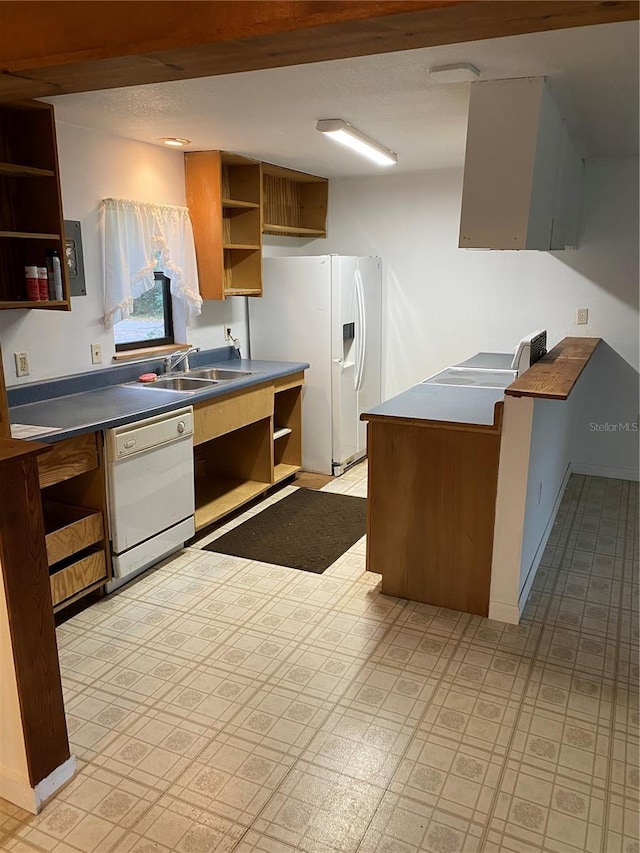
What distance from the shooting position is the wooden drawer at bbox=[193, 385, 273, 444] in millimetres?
3533

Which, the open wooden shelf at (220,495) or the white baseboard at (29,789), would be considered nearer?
the white baseboard at (29,789)

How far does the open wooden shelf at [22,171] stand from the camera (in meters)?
2.64

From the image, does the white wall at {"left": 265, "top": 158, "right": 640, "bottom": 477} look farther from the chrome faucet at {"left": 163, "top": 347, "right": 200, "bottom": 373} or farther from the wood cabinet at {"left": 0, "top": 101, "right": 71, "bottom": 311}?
the wood cabinet at {"left": 0, "top": 101, "right": 71, "bottom": 311}

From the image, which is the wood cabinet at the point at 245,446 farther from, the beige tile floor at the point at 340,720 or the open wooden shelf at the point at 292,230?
the open wooden shelf at the point at 292,230

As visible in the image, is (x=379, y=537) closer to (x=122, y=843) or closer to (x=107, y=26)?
(x=122, y=843)

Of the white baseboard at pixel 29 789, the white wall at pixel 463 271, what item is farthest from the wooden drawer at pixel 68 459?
the white wall at pixel 463 271

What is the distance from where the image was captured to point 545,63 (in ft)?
7.52

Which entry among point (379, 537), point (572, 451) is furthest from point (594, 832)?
point (572, 451)

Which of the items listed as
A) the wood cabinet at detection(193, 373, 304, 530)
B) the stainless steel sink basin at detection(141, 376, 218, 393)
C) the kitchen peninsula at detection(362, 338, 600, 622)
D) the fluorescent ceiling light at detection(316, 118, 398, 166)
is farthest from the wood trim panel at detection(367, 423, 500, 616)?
the fluorescent ceiling light at detection(316, 118, 398, 166)

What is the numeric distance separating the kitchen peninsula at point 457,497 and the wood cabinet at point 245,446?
1088 mm

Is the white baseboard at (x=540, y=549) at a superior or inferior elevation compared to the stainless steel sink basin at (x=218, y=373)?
A: inferior

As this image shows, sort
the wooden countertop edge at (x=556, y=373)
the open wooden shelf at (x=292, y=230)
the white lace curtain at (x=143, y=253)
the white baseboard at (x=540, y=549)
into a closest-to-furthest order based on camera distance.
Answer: the wooden countertop edge at (x=556, y=373), the white baseboard at (x=540, y=549), the white lace curtain at (x=143, y=253), the open wooden shelf at (x=292, y=230)

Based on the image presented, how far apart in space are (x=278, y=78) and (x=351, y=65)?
30 centimetres

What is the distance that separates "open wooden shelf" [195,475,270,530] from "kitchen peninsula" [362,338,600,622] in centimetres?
114
